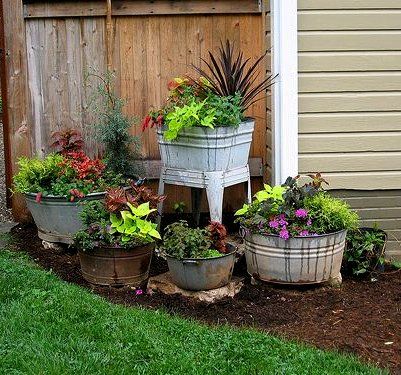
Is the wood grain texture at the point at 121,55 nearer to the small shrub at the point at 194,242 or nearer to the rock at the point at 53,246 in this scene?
the rock at the point at 53,246

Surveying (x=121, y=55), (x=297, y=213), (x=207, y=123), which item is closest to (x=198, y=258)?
(x=297, y=213)

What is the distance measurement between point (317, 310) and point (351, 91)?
177 cm

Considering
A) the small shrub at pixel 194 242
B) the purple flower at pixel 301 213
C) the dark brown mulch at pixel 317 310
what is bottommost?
the dark brown mulch at pixel 317 310

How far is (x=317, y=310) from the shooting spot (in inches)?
184

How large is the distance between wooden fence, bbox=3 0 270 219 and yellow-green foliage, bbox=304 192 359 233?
4.08 feet

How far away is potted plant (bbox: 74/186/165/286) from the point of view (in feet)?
16.4

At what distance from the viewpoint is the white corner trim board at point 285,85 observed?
5.45m

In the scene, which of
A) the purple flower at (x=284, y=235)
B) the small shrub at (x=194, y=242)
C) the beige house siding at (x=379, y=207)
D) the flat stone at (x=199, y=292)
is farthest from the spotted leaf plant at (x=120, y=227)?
the beige house siding at (x=379, y=207)

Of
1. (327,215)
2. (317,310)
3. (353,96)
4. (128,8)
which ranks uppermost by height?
(128,8)

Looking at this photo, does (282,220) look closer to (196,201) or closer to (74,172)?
(196,201)

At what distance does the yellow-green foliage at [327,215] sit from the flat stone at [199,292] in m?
0.64

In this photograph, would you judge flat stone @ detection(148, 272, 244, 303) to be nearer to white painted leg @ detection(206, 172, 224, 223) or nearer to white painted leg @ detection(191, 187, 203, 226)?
white painted leg @ detection(206, 172, 224, 223)

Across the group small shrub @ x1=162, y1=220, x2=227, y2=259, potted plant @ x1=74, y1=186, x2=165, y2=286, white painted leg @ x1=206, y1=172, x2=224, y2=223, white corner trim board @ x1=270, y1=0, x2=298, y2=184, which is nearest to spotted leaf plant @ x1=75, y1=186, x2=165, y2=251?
potted plant @ x1=74, y1=186, x2=165, y2=286

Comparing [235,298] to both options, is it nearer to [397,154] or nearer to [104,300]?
[104,300]
